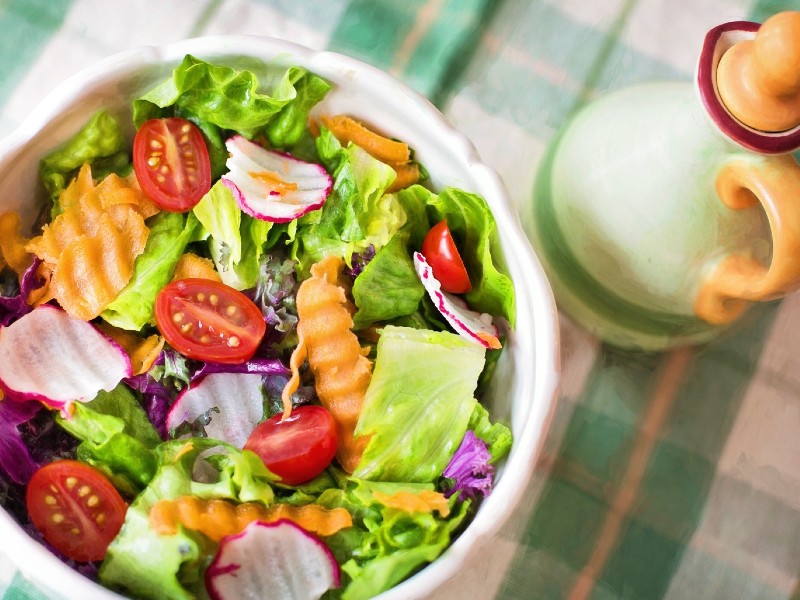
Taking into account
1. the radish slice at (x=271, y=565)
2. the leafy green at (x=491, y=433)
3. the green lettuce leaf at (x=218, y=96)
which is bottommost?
the radish slice at (x=271, y=565)

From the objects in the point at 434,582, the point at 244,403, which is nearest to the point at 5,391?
the point at 244,403

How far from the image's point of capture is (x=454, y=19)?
1.16 m

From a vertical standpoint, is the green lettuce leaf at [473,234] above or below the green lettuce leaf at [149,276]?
above

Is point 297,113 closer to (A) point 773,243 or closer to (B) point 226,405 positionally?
(B) point 226,405

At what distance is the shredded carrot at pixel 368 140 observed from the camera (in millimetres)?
926

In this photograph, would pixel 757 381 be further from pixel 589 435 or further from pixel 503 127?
pixel 503 127

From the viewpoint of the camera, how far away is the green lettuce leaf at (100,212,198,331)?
0.89m

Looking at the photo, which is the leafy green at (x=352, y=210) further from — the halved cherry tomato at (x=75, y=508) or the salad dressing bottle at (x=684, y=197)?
the halved cherry tomato at (x=75, y=508)

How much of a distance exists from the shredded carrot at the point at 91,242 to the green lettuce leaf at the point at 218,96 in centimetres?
9

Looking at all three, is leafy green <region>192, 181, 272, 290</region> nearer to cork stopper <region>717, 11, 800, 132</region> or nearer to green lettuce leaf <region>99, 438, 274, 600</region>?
green lettuce leaf <region>99, 438, 274, 600</region>

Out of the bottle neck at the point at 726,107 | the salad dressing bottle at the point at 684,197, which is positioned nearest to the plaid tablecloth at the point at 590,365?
the salad dressing bottle at the point at 684,197

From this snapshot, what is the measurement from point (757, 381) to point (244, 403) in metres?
0.67

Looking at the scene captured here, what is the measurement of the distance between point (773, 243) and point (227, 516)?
55cm

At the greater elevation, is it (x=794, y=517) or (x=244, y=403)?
(x=794, y=517)
